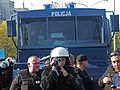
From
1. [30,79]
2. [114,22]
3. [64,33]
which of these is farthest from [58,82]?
[114,22]

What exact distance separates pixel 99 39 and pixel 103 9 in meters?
0.80

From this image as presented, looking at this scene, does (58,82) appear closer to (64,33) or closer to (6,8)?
(64,33)

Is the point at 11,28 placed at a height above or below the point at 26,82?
above

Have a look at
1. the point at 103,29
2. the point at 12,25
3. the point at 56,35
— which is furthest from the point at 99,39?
the point at 12,25

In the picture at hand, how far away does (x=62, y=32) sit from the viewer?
11.4 m

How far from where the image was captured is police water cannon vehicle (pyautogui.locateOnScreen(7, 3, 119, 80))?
11273 mm

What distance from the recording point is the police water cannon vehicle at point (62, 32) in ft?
37.0


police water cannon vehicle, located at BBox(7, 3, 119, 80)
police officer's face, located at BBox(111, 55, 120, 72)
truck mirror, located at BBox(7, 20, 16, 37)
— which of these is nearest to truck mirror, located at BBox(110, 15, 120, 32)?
police water cannon vehicle, located at BBox(7, 3, 119, 80)

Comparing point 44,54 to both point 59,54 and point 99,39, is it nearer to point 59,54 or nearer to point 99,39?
point 99,39

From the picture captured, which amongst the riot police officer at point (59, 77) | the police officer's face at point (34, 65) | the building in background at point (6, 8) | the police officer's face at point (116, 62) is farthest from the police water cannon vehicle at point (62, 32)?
the building in background at point (6, 8)

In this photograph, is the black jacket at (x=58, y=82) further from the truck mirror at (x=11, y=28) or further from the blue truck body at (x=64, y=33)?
the truck mirror at (x=11, y=28)

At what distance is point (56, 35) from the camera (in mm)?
11367

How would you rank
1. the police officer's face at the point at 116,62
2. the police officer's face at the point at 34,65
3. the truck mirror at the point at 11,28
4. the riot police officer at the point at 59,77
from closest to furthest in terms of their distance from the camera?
the riot police officer at the point at 59,77, the police officer's face at the point at 116,62, the police officer's face at the point at 34,65, the truck mirror at the point at 11,28

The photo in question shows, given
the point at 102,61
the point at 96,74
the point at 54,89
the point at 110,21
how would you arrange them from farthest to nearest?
1. the point at 110,21
2. the point at 102,61
3. the point at 96,74
4. the point at 54,89
